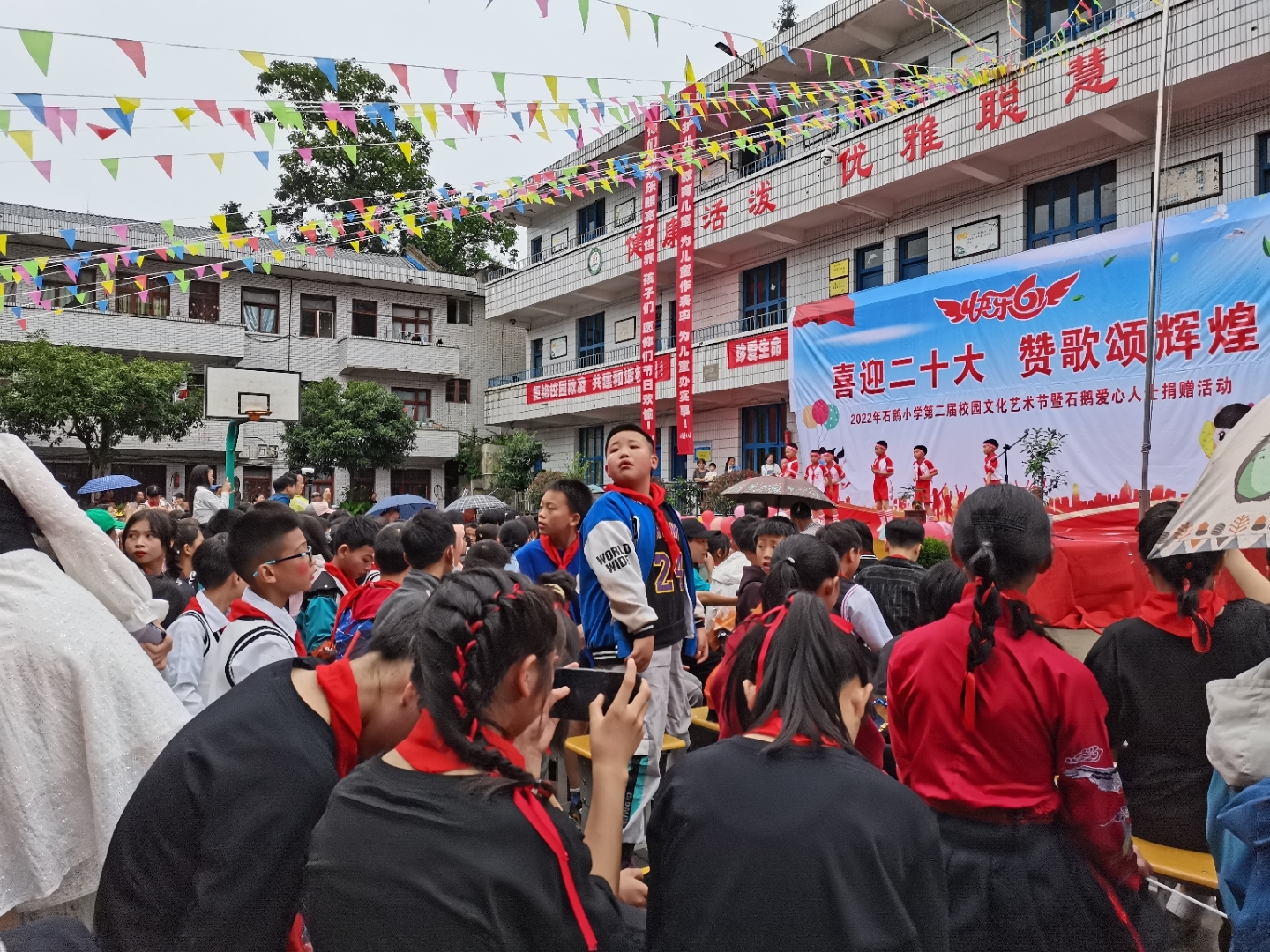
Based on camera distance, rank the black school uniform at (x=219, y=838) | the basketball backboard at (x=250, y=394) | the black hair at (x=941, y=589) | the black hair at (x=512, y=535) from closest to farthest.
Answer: the black school uniform at (x=219, y=838)
the black hair at (x=941, y=589)
the black hair at (x=512, y=535)
the basketball backboard at (x=250, y=394)

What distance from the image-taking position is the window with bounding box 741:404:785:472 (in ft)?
56.5

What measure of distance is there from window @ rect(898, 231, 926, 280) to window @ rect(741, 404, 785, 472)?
143 inches

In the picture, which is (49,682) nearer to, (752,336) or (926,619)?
(926,619)

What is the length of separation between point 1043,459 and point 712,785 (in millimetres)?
10381

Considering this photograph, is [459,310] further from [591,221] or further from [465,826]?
[465,826]

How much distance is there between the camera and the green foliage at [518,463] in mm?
22734

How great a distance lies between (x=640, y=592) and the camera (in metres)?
3.80

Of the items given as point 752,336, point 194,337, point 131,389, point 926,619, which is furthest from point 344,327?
point 926,619

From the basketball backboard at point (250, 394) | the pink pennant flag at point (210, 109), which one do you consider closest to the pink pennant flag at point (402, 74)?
the pink pennant flag at point (210, 109)

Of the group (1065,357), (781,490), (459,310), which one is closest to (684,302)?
(1065,357)

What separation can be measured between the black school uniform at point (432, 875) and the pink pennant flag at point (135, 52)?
5711mm

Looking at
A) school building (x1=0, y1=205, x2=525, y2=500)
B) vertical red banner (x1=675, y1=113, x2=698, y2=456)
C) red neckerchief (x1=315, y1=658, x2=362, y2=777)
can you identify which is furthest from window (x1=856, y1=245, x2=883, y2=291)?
red neckerchief (x1=315, y1=658, x2=362, y2=777)

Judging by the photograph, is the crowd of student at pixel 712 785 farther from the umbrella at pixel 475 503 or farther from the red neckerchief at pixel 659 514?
the umbrella at pixel 475 503

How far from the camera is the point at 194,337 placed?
76.4ft
